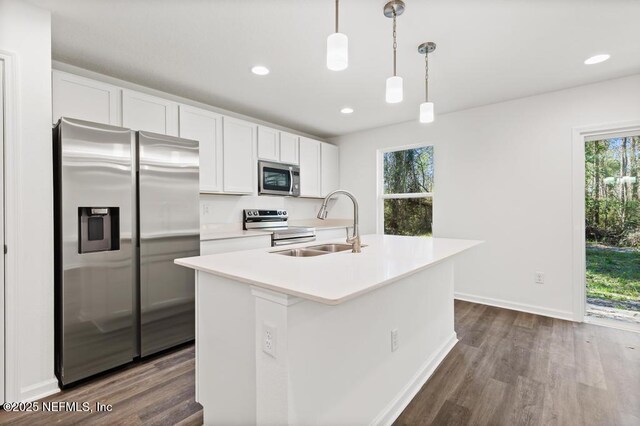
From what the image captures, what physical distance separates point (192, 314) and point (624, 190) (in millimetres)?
4311

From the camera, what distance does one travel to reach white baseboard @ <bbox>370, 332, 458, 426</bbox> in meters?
1.64

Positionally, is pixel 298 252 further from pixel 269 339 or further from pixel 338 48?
pixel 338 48

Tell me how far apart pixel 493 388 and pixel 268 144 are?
132 inches

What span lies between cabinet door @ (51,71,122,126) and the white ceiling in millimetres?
211

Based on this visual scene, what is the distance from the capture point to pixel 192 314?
8.59ft

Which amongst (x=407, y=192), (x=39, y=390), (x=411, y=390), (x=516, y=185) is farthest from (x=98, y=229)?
(x=516, y=185)

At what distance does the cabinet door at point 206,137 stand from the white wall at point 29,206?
49.5 inches

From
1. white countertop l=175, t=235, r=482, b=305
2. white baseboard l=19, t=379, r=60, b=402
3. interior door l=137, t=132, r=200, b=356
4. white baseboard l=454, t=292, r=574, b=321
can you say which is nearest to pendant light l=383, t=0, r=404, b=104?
white countertop l=175, t=235, r=482, b=305

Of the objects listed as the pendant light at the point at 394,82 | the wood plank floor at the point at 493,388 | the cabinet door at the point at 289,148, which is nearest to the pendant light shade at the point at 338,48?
the pendant light at the point at 394,82

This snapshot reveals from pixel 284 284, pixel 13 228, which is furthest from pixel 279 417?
pixel 13 228

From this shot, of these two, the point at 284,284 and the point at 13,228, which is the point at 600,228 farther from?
the point at 13,228

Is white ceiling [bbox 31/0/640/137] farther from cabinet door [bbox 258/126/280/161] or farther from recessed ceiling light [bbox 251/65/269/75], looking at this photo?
cabinet door [bbox 258/126/280/161]

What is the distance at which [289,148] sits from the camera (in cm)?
423

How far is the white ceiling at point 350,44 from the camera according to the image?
6.22ft
